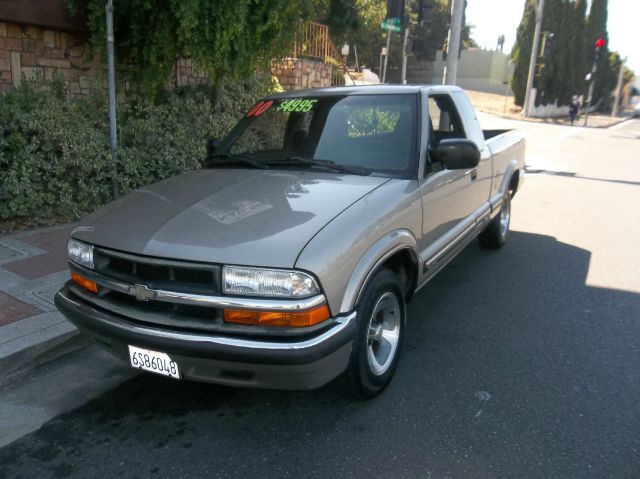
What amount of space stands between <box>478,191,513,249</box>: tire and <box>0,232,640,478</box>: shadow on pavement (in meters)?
2.13

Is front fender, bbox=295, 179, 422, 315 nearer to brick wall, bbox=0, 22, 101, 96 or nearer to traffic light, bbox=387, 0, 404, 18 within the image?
brick wall, bbox=0, 22, 101, 96

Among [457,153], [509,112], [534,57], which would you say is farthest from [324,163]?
[509,112]

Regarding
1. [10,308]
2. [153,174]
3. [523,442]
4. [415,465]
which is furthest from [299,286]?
[153,174]

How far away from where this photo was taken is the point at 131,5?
7078 millimetres

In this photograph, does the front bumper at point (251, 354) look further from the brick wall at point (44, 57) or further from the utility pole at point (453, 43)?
the utility pole at point (453, 43)

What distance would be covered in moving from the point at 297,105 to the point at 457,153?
1414 mm

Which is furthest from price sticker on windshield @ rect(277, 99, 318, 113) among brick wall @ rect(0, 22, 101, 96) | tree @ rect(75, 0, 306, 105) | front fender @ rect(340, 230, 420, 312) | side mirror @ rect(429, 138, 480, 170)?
brick wall @ rect(0, 22, 101, 96)

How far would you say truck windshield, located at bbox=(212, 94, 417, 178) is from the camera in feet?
12.0

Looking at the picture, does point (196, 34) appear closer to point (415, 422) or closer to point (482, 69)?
point (415, 422)

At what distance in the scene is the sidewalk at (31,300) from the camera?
365 centimetres

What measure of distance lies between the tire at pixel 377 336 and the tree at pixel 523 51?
125 ft

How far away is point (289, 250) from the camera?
255 centimetres

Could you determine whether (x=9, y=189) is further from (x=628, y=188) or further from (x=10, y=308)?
(x=628, y=188)

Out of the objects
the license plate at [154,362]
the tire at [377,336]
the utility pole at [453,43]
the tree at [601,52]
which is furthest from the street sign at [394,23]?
the tree at [601,52]
